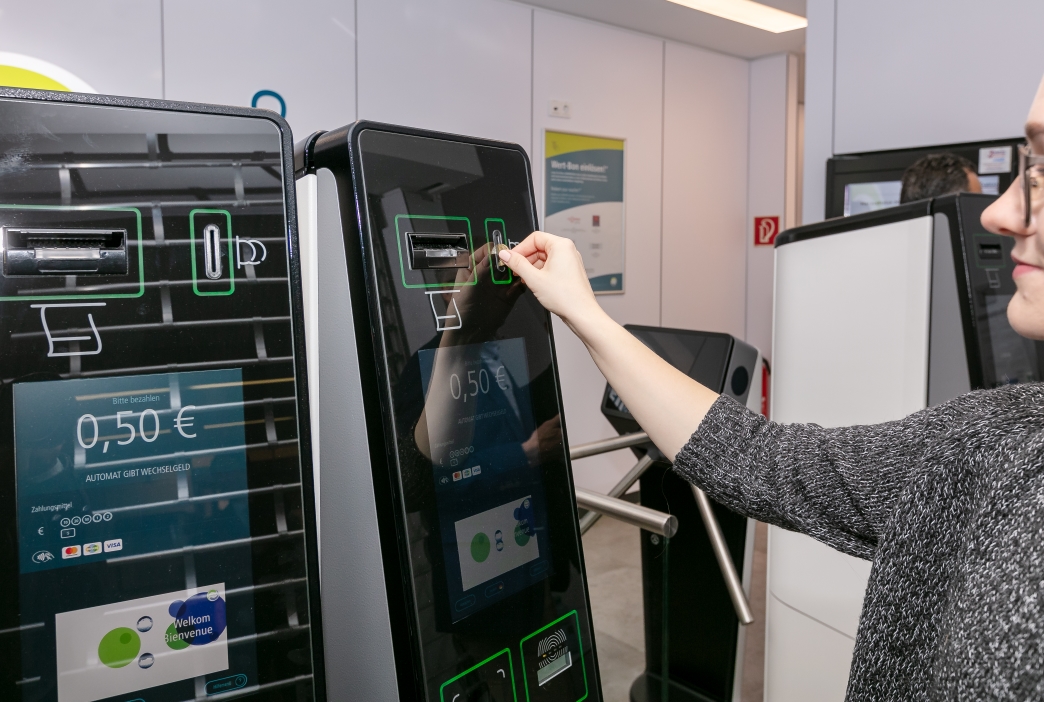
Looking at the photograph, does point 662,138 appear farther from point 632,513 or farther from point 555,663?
point 555,663

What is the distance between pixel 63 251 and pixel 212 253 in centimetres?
12

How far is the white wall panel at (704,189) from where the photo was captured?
13.6ft

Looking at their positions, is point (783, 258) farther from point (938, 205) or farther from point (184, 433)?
point (184, 433)

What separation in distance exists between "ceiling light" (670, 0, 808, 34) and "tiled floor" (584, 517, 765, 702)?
244 cm

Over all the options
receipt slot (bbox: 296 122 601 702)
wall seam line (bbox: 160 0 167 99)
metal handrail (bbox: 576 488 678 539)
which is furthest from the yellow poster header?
receipt slot (bbox: 296 122 601 702)

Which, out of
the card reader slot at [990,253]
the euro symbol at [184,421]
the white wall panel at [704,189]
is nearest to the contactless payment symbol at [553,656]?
the euro symbol at [184,421]

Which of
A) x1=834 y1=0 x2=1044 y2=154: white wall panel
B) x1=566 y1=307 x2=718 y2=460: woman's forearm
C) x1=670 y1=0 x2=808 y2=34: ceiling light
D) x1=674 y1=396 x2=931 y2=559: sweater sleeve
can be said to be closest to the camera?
x1=674 y1=396 x2=931 y2=559: sweater sleeve

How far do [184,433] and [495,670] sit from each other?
0.42 m

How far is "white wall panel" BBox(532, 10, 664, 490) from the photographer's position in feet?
11.8

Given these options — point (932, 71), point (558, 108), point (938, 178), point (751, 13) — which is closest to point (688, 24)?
point (751, 13)

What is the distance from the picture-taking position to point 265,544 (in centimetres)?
75

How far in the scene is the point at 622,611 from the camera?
2.87 metres

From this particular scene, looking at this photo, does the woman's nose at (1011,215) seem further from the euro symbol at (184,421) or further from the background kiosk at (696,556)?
the background kiosk at (696,556)

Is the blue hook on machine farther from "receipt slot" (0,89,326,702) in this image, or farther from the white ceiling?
"receipt slot" (0,89,326,702)
